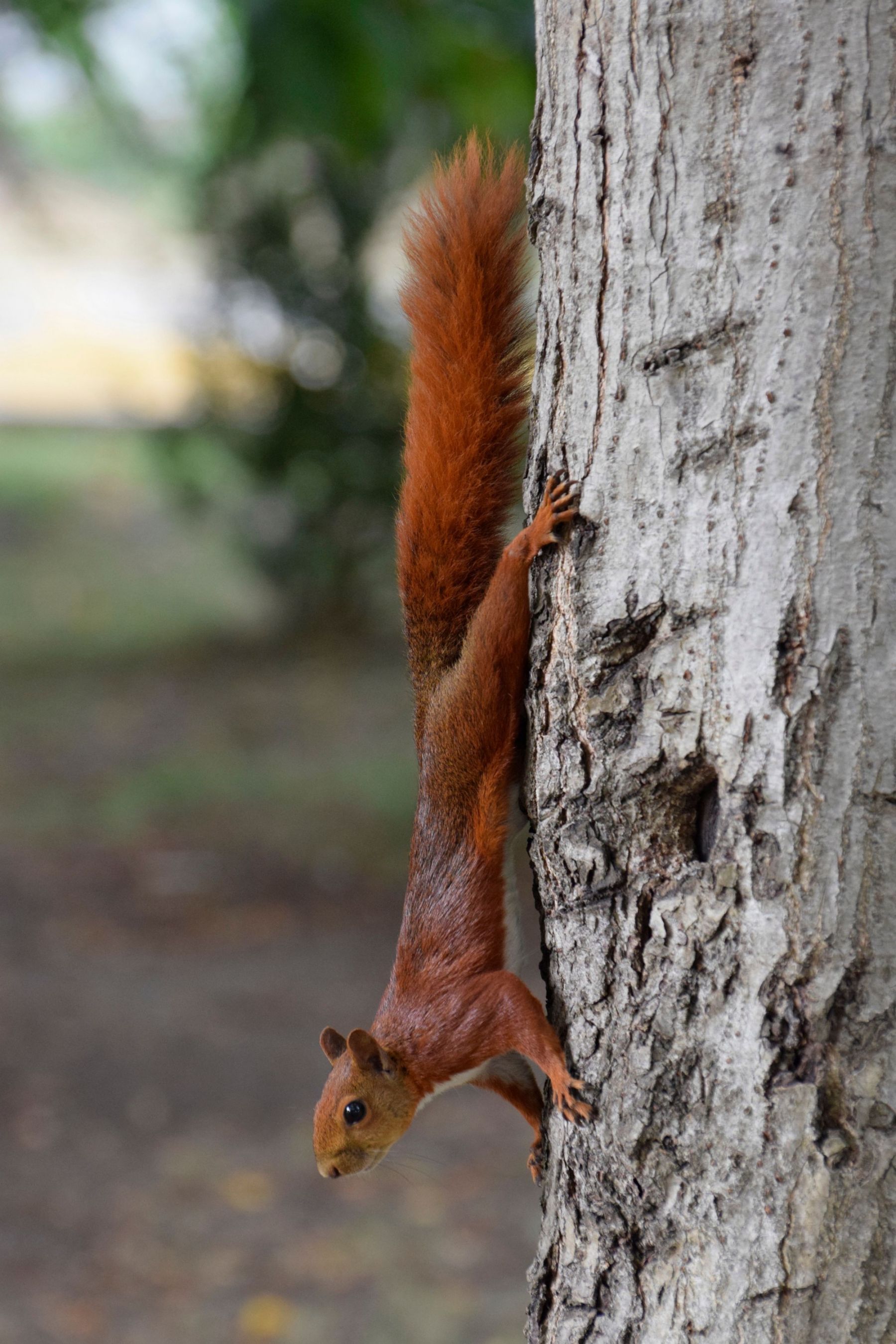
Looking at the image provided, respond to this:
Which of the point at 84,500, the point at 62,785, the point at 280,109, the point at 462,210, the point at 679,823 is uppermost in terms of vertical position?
the point at 280,109

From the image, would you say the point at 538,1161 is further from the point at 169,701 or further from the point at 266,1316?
the point at 169,701

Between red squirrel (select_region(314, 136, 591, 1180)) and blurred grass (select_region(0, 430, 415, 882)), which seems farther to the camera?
blurred grass (select_region(0, 430, 415, 882))

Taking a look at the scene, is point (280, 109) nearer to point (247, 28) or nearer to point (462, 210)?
point (247, 28)

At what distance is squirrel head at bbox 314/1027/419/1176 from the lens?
1.26m

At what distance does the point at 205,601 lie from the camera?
9711 mm

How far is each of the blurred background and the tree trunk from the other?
0.97 feet

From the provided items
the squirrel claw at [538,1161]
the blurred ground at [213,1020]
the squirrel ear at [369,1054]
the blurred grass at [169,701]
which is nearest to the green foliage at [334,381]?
the blurred grass at [169,701]

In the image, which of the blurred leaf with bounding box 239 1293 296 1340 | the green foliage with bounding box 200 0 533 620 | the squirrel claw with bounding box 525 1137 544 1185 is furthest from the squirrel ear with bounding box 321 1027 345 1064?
the green foliage with bounding box 200 0 533 620

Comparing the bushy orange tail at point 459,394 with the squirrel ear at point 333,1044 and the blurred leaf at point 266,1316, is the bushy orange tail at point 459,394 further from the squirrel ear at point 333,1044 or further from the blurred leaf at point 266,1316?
the blurred leaf at point 266,1316

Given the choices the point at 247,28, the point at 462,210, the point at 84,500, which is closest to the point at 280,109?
the point at 247,28

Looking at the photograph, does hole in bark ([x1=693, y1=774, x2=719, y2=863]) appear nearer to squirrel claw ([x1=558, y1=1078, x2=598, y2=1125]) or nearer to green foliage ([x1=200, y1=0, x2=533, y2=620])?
squirrel claw ([x1=558, y1=1078, x2=598, y2=1125])

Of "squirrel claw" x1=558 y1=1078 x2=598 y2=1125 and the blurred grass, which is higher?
"squirrel claw" x1=558 y1=1078 x2=598 y2=1125

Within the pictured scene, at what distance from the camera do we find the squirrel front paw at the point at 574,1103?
1047mm

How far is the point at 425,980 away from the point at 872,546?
23.5 inches
